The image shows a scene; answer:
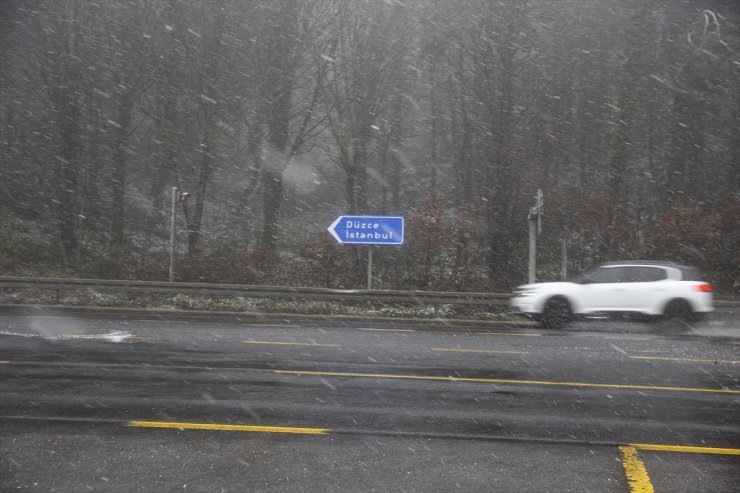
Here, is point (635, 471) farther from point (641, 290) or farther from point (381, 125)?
point (381, 125)

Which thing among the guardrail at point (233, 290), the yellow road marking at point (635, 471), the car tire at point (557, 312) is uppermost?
the guardrail at point (233, 290)

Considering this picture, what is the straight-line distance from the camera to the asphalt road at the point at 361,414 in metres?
5.27

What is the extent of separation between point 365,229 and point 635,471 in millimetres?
14289

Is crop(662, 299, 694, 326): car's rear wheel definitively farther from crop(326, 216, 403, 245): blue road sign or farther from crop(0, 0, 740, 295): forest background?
crop(326, 216, 403, 245): blue road sign

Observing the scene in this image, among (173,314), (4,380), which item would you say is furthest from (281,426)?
(173,314)

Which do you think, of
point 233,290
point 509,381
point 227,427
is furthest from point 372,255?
point 227,427

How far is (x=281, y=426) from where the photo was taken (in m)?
6.71

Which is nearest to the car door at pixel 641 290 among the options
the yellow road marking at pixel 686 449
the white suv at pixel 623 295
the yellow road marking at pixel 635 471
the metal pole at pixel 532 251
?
the white suv at pixel 623 295

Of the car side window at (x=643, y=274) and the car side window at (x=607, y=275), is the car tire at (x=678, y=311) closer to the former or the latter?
the car side window at (x=643, y=274)

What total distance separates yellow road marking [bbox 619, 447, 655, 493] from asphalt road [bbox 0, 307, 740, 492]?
0.02 meters

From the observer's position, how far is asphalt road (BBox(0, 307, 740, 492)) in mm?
5273

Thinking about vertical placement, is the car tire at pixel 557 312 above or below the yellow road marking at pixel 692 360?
above

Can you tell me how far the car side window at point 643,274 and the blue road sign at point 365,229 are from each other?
20.2 ft

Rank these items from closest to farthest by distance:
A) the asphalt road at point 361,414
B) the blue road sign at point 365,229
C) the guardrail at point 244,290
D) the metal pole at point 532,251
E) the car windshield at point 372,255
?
the asphalt road at point 361,414
the car windshield at point 372,255
the metal pole at point 532,251
the guardrail at point 244,290
the blue road sign at point 365,229
